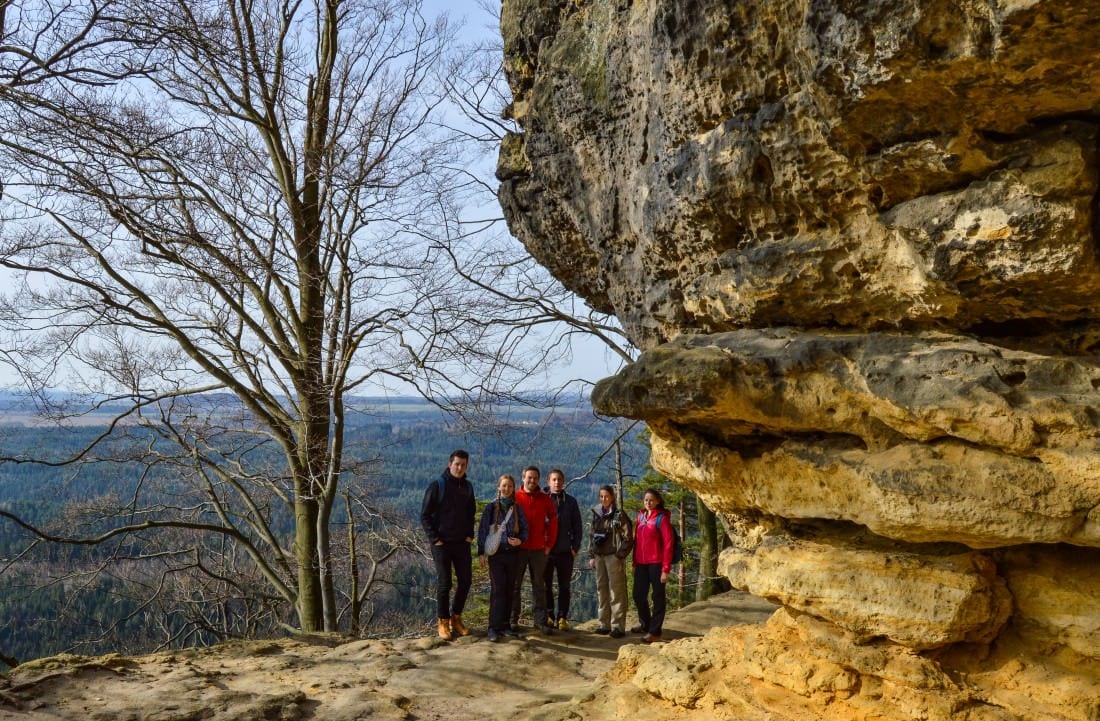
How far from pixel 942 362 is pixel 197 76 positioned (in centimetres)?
1029

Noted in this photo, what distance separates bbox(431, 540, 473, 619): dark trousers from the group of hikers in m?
0.01

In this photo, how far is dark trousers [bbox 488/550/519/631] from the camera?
26.4ft

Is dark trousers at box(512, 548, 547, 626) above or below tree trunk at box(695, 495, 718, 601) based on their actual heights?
above

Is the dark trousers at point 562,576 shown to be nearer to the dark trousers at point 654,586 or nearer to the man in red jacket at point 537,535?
the man in red jacket at point 537,535

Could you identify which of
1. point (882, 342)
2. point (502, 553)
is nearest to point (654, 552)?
point (502, 553)

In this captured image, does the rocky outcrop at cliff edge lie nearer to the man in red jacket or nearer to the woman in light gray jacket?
the man in red jacket

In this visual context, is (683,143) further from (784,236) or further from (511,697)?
(511,697)

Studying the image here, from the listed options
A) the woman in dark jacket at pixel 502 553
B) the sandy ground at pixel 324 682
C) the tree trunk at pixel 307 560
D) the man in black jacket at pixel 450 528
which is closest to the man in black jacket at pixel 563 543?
the sandy ground at pixel 324 682

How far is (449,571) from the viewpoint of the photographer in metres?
8.08

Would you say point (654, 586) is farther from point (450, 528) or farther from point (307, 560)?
point (307, 560)

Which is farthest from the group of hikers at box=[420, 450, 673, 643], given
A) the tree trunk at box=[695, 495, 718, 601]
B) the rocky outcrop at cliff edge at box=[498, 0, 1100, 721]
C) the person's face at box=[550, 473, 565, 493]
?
the tree trunk at box=[695, 495, 718, 601]

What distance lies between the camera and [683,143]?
501 cm

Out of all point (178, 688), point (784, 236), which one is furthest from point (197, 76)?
point (784, 236)

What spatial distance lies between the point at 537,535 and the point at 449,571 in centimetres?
104
